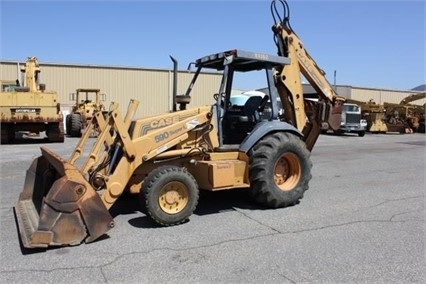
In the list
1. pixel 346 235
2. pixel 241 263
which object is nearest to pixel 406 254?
pixel 346 235

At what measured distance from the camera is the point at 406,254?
5.00 meters

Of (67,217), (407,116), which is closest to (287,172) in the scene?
(67,217)

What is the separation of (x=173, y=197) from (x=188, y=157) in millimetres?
849

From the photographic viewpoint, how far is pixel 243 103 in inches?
309

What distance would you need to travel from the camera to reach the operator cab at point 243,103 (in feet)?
23.3

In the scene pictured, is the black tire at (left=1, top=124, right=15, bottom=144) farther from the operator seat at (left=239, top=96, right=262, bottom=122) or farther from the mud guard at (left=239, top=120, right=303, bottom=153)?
the mud guard at (left=239, top=120, right=303, bottom=153)

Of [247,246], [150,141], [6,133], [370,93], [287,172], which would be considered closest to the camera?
[247,246]

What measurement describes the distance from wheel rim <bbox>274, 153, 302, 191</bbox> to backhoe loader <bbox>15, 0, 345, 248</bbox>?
0.05 feet

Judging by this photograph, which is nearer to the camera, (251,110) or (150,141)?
(150,141)

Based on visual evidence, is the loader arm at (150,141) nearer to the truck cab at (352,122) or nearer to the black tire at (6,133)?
the black tire at (6,133)

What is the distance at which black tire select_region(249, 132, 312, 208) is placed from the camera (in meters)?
6.70

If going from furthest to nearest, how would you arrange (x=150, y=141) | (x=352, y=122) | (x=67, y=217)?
(x=352, y=122)
(x=150, y=141)
(x=67, y=217)

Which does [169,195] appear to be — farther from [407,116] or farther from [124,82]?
[407,116]

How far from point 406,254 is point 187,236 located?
2546mm
